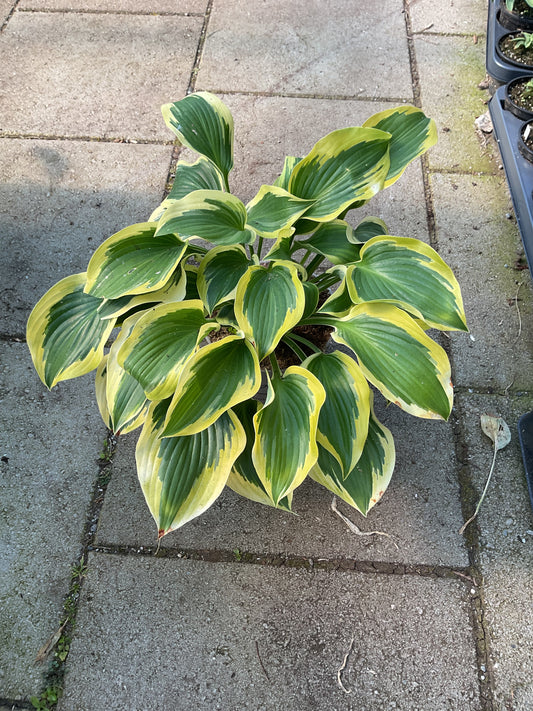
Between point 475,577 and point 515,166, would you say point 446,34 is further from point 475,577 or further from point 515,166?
point 475,577

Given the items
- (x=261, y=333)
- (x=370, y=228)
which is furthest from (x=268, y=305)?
(x=370, y=228)

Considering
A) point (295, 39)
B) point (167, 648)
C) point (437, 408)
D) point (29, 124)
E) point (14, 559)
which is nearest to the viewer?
point (437, 408)

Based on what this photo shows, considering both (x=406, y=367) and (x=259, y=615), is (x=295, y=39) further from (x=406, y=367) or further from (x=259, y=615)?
(x=259, y=615)

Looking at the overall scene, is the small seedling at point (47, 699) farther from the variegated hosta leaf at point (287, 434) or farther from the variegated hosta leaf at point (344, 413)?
the variegated hosta leaf at point (344, 413)

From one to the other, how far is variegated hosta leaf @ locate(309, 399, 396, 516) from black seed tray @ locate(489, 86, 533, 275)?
99 centimetres

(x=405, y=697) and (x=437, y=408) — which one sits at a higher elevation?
(x=437, y=408)

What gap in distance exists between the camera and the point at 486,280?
2068 millimetres

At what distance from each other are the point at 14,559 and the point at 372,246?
1.19 meters

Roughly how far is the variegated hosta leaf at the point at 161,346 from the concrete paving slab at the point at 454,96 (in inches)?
60.1

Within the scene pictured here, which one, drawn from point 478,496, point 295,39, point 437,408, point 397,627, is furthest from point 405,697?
point 295,39

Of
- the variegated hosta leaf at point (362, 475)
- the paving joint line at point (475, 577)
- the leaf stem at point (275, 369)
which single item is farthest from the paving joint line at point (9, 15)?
the variegated hosta leaf at point (362, 475)

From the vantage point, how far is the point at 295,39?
2820 millimetres

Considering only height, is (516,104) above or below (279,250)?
below

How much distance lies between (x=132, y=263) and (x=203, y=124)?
47 cm
